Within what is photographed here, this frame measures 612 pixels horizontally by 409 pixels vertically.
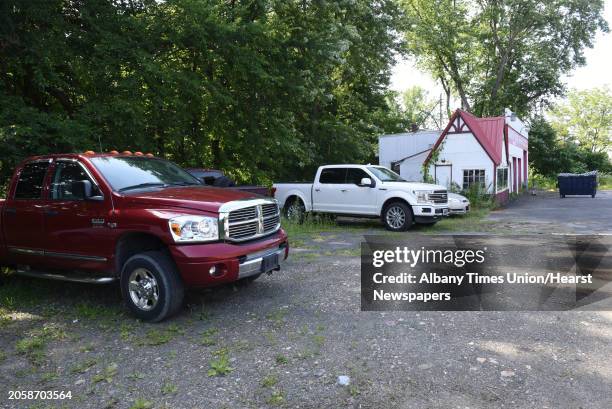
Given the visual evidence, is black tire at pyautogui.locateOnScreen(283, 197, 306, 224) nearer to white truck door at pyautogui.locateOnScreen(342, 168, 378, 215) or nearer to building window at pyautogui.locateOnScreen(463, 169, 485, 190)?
white truck door at pyautogui.locateOnScreen(342, 168, 378, 215)

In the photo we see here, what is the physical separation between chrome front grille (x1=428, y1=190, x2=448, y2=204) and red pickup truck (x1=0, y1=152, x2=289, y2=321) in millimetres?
7982

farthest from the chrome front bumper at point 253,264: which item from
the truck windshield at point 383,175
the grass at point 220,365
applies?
the truck windshield at point 383,175

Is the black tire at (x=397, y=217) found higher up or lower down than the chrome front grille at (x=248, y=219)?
lower down

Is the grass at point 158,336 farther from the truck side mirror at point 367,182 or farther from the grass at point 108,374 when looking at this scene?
the truck side mirror at point 367,182

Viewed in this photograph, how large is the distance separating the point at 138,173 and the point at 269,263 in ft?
7.16

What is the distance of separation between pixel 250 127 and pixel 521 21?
95.2 ft

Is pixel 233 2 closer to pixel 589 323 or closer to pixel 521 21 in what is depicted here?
pixel 589 323

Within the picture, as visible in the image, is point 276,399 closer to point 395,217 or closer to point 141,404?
point 141,404

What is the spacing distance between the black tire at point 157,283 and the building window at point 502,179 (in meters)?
22.0

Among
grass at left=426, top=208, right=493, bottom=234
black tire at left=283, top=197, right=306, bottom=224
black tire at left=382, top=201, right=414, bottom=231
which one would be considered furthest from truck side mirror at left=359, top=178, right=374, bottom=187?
black tire at left=283, top=197, right=306, bottom=224

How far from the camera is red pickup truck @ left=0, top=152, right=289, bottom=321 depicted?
5262 millimetres

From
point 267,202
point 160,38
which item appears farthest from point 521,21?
point 267,202

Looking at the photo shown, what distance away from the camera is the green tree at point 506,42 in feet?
120

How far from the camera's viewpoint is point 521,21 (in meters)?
36.6
